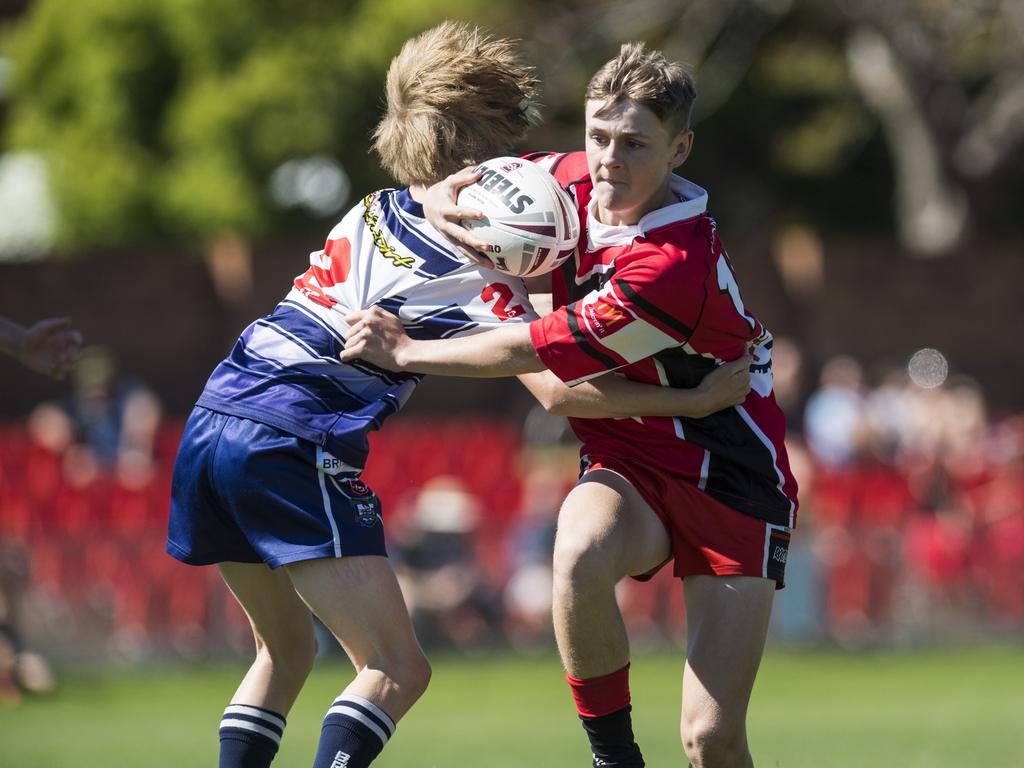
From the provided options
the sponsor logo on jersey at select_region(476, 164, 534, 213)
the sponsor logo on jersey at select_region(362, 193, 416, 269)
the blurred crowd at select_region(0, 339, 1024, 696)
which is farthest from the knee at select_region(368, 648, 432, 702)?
the blurred crowd at select_region(0, 339, 1024, 696)

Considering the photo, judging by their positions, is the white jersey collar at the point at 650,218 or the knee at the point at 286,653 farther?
the knee at the point at 286,653

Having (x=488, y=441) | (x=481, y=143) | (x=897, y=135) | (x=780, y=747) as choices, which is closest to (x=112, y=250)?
(x=488, y=441)

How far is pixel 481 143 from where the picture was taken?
181 inches

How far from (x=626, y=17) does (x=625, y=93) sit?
1794 cm

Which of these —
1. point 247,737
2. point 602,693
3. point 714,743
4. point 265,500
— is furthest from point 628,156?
point 247,737

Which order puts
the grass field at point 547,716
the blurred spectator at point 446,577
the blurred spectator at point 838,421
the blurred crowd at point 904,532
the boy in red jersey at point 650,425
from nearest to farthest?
the boy in red jersey at point 650,425, the grass field at point 547,716, the blurred spectator at point 446,577, the blurred crowd at point 904,532, the blurred spectator at point 838,421

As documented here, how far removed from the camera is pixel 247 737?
187 inches

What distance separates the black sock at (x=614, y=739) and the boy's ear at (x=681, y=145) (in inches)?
64.7

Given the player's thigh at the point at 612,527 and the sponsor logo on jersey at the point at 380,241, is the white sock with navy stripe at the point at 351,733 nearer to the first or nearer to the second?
the player's thigh at the point at 612,527

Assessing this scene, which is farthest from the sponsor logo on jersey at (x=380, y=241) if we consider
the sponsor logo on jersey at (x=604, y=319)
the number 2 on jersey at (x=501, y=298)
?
the sponsor logo on jersey at (x=604, y=319)

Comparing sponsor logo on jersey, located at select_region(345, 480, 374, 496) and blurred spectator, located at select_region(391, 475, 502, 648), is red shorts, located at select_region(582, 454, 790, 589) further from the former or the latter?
blurred spectator, located at select_region(391, 475, 502, 648)

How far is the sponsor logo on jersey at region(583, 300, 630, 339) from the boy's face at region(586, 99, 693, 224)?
0.33 meters

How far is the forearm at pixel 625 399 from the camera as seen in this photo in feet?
15.2

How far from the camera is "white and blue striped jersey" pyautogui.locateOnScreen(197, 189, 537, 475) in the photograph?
4.51m
